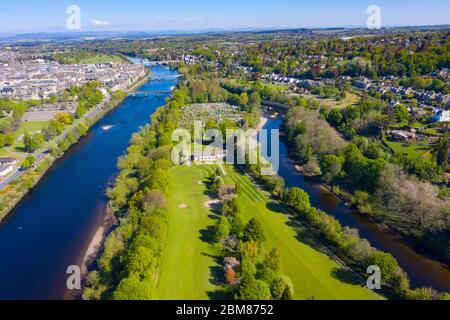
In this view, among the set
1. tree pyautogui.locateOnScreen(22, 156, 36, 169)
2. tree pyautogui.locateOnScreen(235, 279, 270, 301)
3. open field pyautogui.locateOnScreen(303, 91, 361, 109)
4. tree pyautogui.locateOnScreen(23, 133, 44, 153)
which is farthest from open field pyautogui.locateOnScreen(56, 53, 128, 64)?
tree pyautogui.locateOnScreen(235, 279, 270, 301)

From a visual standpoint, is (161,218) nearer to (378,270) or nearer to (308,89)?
(378,270)

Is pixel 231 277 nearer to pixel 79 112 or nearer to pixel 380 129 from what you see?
pixel 380 129

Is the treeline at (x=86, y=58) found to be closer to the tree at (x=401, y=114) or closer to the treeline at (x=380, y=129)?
the treeline at (x=380, y=129)

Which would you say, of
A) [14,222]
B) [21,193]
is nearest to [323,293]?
[14,222]

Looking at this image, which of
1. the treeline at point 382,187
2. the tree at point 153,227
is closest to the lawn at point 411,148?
the treeline at point 382,187

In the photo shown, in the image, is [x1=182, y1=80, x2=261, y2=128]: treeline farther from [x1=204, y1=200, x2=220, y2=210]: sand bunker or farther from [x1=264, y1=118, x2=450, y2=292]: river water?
[x1=204, y1=200, x2=220, y2=210]: sand bunker
